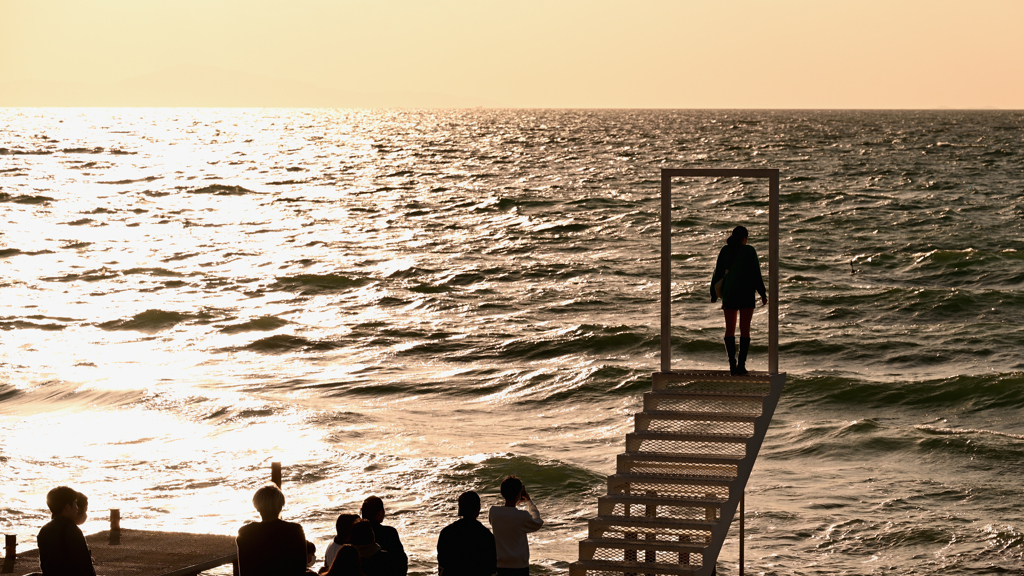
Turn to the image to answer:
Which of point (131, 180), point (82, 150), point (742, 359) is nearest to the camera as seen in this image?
point (742, 359)

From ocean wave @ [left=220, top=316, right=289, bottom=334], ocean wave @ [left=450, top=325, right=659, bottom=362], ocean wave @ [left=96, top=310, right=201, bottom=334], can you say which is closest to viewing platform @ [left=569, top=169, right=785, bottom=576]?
ocean wave @ [left=450, top=325, right=659, bottom=362]

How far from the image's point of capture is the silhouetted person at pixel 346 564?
7.89 m

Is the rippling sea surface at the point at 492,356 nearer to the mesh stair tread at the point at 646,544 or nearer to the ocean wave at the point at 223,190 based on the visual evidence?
the mesh stair tread at the point at 646,544

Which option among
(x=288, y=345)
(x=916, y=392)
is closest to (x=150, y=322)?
(x=288, y=345)

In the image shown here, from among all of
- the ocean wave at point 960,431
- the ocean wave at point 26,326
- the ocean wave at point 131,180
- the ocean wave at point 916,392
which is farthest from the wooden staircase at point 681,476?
the ocean wave at point 131,180

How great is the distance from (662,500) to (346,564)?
455 cm

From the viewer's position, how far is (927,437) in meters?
25.2

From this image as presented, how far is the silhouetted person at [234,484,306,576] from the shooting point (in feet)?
24.9

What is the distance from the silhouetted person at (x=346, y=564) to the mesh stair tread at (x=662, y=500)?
4.13 m

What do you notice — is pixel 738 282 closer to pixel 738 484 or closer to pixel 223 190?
pixel 738 484

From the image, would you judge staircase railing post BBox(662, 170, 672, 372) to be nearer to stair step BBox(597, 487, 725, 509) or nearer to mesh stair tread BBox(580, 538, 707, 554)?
stair step BBox(597, 487, 725, 509)

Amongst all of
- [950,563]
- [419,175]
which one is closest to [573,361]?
[950,563]

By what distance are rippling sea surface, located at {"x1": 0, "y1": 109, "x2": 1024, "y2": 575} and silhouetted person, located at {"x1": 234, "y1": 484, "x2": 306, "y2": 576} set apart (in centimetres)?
865

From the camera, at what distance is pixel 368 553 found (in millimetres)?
8289
